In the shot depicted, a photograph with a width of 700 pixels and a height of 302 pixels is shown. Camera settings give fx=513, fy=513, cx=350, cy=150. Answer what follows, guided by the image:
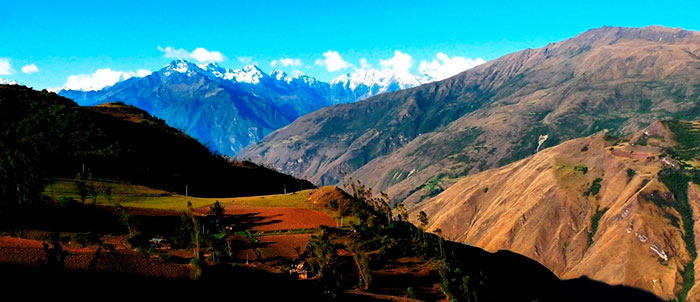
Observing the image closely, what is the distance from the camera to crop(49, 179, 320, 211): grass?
6265 inches

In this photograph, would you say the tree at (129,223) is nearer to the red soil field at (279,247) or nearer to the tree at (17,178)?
the tree at (17,178)

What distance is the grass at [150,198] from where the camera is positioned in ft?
522

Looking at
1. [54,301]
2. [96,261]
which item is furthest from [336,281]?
[54,301]

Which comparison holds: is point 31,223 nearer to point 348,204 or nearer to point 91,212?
point 91,212

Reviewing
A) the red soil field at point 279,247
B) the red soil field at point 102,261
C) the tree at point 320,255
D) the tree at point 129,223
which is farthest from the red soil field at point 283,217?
the red soil field at point 102,261

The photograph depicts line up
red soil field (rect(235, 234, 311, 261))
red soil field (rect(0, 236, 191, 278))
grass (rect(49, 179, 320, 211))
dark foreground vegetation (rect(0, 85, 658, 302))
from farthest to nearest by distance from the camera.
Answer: grass (rect(49, 179, 320, 211)) → red soil field (rect(235, 234, 311, 261)) → red soil field (rect(0, 236, 191, 278)) → dark foreground vegetation (rect(0, 85, 658, 302))

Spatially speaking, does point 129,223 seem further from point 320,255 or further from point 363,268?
point 363,268

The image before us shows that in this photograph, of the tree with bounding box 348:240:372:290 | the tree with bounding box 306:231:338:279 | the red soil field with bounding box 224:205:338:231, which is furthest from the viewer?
the red soil field with bounding box 224:205:338:231

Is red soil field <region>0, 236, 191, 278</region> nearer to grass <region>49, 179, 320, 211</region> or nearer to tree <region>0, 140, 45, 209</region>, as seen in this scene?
tree <region>0, 140, 45, 209</region>

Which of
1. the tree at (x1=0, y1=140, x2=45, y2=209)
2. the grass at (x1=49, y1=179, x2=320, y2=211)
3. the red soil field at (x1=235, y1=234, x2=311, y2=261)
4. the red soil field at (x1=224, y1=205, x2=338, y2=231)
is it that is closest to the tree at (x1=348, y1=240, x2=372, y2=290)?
the red soil field at (x1=235, y1=234, x2=311, y2=261)

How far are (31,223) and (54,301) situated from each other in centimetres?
5834

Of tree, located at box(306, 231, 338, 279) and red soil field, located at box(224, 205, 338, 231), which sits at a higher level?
red soil field, located at box(224, 205, 338, 231)

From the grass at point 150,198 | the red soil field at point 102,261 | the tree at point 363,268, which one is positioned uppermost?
the grass at point 150,198

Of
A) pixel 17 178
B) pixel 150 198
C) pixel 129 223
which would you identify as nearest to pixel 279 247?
pixel 129 223
